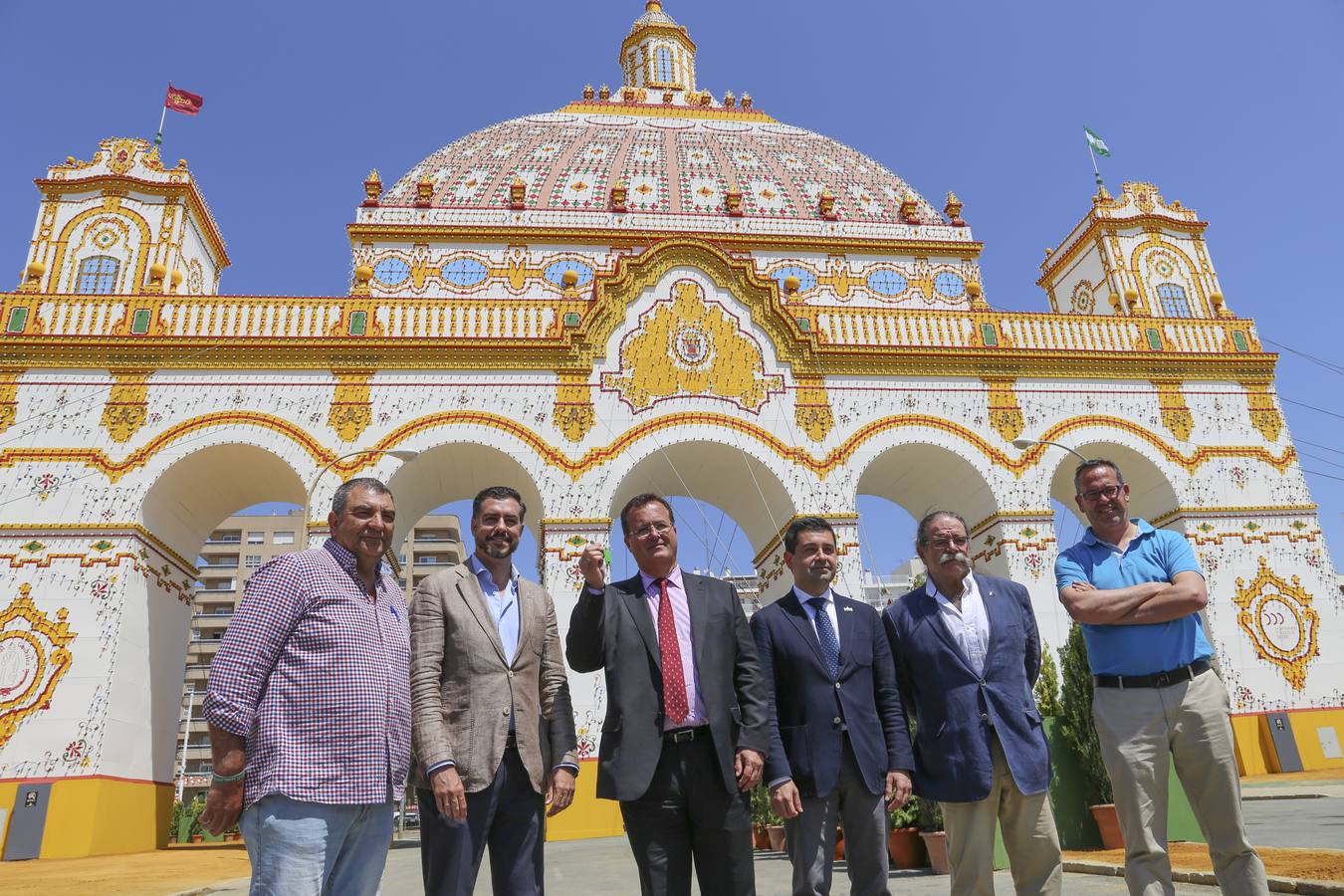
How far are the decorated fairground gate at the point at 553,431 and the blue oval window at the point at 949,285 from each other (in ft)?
11.4

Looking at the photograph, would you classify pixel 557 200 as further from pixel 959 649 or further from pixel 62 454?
pixel 959 649

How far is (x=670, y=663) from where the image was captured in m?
4.27

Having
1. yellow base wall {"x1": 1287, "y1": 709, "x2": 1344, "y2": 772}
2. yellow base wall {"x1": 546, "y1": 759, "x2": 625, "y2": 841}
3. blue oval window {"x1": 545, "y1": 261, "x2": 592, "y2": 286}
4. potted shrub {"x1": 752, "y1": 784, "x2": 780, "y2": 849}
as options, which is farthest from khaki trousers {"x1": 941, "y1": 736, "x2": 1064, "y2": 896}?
blue oval window {"x1": 545, "y1": 261, "x2": 592, "y2": 286}

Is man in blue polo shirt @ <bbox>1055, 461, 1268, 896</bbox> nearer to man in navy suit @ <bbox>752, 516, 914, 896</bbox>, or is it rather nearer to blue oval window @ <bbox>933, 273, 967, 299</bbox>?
man in navy suit @ <bbox>752, 516, 914, 896</bbox>

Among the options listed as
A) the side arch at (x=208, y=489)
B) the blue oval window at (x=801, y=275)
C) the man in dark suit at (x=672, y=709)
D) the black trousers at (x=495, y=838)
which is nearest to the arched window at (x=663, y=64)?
the blue oval window at (x=801, y=275)

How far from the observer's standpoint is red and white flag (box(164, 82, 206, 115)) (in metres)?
20.0

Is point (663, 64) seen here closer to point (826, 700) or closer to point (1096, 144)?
point (1096, 144)

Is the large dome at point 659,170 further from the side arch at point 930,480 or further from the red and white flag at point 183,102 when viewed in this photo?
the side arch at point 930,480

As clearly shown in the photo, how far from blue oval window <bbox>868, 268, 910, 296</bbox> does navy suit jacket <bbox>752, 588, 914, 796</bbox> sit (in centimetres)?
1981

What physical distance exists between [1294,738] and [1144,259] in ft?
36.5

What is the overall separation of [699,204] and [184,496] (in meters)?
14.9

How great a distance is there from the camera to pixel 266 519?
66.1m

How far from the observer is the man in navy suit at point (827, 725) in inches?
174

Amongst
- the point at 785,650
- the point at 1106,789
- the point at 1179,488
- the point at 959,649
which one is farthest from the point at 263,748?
the point at 1179,488
